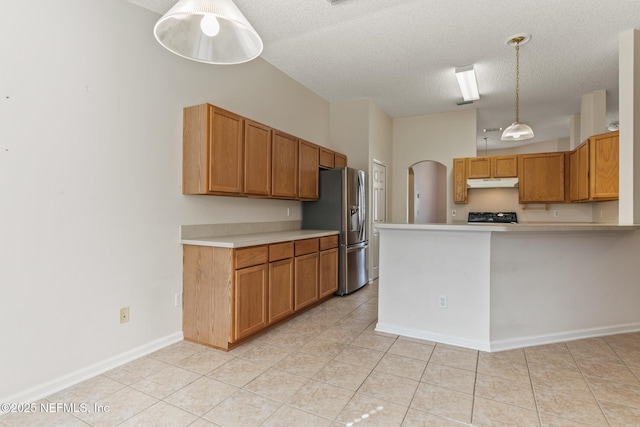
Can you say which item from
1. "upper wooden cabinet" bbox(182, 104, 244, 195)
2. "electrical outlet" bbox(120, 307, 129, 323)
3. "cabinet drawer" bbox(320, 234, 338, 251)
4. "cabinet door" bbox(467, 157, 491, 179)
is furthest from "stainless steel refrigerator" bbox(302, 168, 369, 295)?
"electrical outlet" bbox(120, 307, 129, 323)

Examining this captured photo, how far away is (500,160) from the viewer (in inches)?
216

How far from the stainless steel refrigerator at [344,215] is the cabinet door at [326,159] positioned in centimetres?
15

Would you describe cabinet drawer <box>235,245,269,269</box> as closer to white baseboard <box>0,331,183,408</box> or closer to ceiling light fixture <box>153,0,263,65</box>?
white baseboard <box>0,331,183,408</box>

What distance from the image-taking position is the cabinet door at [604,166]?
155 inches

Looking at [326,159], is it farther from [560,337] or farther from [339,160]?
[560,337]

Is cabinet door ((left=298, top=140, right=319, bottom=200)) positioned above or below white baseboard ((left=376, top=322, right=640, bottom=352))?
above

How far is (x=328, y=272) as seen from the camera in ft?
13.6

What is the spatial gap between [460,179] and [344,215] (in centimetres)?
267

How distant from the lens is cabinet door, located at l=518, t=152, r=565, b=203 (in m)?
5.19

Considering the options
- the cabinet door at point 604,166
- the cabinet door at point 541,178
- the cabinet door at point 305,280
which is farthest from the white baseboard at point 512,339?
the cabinet door at point 541,178

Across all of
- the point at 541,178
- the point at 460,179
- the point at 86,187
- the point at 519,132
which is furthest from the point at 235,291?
the point at 541,178

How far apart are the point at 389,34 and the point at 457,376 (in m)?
3.20

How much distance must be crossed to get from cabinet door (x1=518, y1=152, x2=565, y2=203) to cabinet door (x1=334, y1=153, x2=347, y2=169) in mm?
3012

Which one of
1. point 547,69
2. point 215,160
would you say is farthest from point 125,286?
point 547,69
